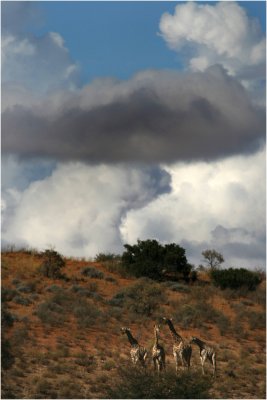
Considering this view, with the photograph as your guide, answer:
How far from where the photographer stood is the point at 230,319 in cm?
4712

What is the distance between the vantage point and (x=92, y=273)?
5512 cm

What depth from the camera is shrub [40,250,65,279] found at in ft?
173

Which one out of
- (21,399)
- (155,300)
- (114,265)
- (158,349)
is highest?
(114,265)

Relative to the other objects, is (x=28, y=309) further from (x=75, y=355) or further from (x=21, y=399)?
(x=21, y=399)

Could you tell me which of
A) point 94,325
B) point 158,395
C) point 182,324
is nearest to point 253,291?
point 182,324

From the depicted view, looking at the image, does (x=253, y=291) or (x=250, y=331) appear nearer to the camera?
(x=250, y=331)

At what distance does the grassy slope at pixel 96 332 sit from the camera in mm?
31656

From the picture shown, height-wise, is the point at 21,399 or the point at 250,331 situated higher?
the point at 250,331

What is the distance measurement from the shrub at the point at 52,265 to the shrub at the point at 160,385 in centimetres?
2855

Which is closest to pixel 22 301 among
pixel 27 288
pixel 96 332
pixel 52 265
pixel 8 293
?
pixel 8 293

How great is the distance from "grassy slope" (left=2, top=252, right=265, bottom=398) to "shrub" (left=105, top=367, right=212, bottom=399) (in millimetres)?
5470

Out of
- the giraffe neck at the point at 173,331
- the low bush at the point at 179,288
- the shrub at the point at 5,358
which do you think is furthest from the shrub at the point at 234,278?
the giraffe neck at the point at 173,331

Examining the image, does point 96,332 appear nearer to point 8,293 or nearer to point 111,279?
point 8,293

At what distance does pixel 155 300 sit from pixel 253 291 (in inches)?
442
